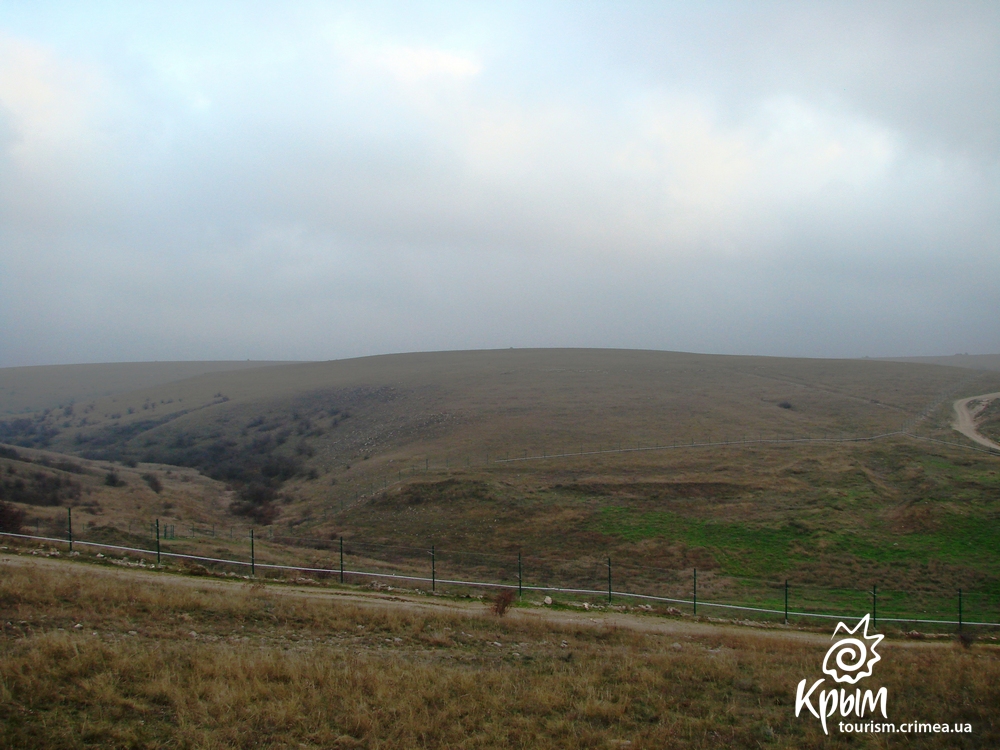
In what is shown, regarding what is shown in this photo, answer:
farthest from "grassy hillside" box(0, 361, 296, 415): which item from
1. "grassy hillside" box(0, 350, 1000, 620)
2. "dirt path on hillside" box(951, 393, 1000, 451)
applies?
"dirt path on hillside" box(951, 393, 1000, 451)

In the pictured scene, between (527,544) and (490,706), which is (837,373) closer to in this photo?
(527,544)

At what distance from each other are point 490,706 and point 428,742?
145 centimetres

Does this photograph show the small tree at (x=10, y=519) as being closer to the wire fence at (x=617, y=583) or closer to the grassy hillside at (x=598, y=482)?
the grassy hillside at (x=598, y=482)

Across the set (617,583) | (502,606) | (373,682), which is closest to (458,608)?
(502,606)

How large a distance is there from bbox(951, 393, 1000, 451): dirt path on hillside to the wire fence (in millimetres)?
32127

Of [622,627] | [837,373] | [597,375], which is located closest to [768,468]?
[622,627]

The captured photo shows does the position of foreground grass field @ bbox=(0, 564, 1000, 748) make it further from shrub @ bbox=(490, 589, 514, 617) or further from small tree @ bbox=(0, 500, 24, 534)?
small tree @ bbox=(0, 500, 24, 534)

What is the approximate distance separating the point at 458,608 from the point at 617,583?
1093cm

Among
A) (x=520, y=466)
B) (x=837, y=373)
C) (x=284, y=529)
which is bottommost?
(x=284, y=529)

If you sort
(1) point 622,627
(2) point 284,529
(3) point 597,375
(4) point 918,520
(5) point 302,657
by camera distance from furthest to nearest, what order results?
1. (3) point 597,375
2. (2) point 284,529
3. (4) point 918,520
4. (1) point 622,627
5. (5) point 302,657

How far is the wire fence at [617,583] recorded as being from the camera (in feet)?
71.9

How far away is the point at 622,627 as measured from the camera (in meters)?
16.4

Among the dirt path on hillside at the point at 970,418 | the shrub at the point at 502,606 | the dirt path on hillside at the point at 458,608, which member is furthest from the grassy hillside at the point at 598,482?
the shrub at the point at 502,606

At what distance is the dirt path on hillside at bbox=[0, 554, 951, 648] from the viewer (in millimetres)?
16953
